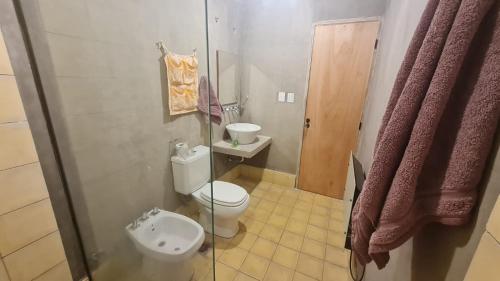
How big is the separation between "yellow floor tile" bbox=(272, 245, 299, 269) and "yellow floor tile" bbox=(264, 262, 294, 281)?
38mm

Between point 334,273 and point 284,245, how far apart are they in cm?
43

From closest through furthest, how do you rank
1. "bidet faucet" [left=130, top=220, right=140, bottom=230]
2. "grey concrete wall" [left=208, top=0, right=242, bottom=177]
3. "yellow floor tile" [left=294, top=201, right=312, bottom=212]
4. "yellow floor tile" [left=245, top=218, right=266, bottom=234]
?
"bidet faucet" [left=130, top=220, right=140, bottom=230], "yellow floor tile" [left=245, top=218, right=266, bottom=234], "grey concrete wall" [left=208, top=0, right=242, bottom=177], "yellow floor tile" [left=294, top=201, right=312, bottom=212]

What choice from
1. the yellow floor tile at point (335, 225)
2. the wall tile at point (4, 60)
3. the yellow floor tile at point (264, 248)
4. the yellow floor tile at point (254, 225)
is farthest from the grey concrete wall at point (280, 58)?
the wall tile at point (4, 60)

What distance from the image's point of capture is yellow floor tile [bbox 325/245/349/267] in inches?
65.2

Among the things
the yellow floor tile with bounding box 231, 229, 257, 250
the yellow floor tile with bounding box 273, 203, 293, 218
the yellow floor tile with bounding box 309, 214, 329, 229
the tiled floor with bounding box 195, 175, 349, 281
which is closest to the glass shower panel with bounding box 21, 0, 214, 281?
the tiled floor with bounding box 195, 175, 349, 281

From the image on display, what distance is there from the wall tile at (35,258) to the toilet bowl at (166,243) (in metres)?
0.42

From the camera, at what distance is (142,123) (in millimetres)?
1470

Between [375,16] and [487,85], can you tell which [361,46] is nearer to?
[375,16]

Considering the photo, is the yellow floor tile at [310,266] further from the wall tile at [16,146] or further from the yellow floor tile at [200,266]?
the wall tile at [16,146]

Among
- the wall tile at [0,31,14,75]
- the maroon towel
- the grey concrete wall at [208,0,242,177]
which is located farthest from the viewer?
the grey concrete wall at [208,0,242,177]

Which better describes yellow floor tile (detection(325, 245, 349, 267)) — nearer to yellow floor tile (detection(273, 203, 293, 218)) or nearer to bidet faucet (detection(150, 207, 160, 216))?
yellow floor tile (detection(273, 203, 293, 218))

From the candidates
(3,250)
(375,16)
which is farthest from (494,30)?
(375,16)

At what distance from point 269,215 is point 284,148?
0.90 m

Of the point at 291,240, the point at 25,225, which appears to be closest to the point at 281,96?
the point at 291,240
